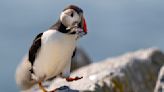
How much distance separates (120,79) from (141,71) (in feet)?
15.2

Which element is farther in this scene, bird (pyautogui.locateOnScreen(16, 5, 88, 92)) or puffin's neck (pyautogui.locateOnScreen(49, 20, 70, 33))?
puffin's neck (pyautogui.locateOnScreen(49, 20, 70, 33))

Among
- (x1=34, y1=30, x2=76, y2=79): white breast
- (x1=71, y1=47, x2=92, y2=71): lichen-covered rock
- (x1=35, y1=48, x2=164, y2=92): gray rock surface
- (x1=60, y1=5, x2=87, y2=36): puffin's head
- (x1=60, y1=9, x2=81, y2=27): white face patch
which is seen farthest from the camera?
(x1=71, y1=47, x2=92, y2=71): lichen-covered rock

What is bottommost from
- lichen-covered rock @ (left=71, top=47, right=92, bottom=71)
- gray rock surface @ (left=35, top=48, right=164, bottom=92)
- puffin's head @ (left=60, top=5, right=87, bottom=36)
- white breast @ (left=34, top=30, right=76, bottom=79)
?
lichen-covered rock @ (left=71, top=47, right=92, bottom=71)

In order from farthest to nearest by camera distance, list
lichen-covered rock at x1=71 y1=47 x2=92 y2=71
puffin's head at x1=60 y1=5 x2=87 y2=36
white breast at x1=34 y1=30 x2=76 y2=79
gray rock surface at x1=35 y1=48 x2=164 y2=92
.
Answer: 1. lichen-covered rock at x1=71 y1=47 x2=92 y2=71
2. gray rock surface at x1=35 y1=48 x2=164 y2=92
3. white breast at x1=34 y1=30 x2=76 y2=79
4. puffin's head at x1=60 y1=5 x2=87 y2=36

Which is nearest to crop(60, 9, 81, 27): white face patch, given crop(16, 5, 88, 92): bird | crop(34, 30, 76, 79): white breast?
crop(16, 5, 88, 92): bird

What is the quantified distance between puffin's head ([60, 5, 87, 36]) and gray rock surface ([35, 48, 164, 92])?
4.56ft

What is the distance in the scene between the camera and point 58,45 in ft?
52.1

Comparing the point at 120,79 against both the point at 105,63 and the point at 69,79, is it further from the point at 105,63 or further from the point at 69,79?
the point at 105,63

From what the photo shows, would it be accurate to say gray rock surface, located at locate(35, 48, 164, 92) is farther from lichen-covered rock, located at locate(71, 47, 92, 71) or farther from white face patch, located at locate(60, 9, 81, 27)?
lichen-covered rock, located at locate(71, 47, 92, 71)

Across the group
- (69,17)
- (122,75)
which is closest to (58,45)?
(69,17)

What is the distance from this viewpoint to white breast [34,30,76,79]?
15828 mm

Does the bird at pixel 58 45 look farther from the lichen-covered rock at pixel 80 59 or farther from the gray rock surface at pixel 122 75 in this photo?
the lichen-covered rock at pixel 80 59

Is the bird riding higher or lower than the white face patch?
lower

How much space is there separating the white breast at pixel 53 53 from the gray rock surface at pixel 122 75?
49cm
